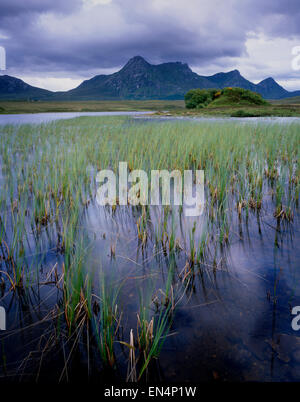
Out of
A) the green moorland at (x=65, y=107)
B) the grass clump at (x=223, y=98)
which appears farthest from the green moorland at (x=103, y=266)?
the green moorland at (x=65, y=107)

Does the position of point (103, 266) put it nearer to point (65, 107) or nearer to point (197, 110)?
point (197, 110)

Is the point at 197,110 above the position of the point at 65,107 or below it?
below

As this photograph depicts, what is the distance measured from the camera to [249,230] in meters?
3.26

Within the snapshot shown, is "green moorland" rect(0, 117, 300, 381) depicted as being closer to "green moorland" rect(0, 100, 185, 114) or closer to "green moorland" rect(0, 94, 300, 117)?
"green moorland" rect(0, 94, 300, 117)

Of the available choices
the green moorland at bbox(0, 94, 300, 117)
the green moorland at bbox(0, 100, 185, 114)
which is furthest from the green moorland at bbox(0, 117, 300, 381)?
the green moorland at bbox(0, 100, 185, 114)

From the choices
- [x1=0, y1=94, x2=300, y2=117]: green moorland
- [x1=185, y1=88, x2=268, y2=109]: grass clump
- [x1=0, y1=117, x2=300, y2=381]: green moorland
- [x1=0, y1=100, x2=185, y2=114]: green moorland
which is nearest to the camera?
[x1=0, y1=117, x2=300, y2=381]: green moorland

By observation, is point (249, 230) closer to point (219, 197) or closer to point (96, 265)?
point (219, 197)

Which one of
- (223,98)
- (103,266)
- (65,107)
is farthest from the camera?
(65,107)

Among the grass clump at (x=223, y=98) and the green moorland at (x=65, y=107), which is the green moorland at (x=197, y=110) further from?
the grass clump at (x=223, y=98)

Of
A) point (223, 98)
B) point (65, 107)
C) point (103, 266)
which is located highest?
point (65, 107)

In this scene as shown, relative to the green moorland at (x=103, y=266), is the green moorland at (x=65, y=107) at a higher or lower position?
higher

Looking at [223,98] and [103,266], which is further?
[223,98]

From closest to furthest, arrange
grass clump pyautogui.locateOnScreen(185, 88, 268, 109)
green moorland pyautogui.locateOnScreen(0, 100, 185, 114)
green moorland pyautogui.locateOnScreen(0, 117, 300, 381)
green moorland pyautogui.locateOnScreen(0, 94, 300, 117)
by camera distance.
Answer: green moorland pyautogui.locateOnScreen(0, 117, 300, 381) < green moorland pyautogui.locateOnScreen(0, 94, 300, 117) < grass clump pyautogui.locateOnScreen(185, 88, 268, 109) < green moorland pyautogui.locateOnScreen(0, 100, 185, 114)

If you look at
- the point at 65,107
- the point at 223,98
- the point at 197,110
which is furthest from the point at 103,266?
the point at 65,107
